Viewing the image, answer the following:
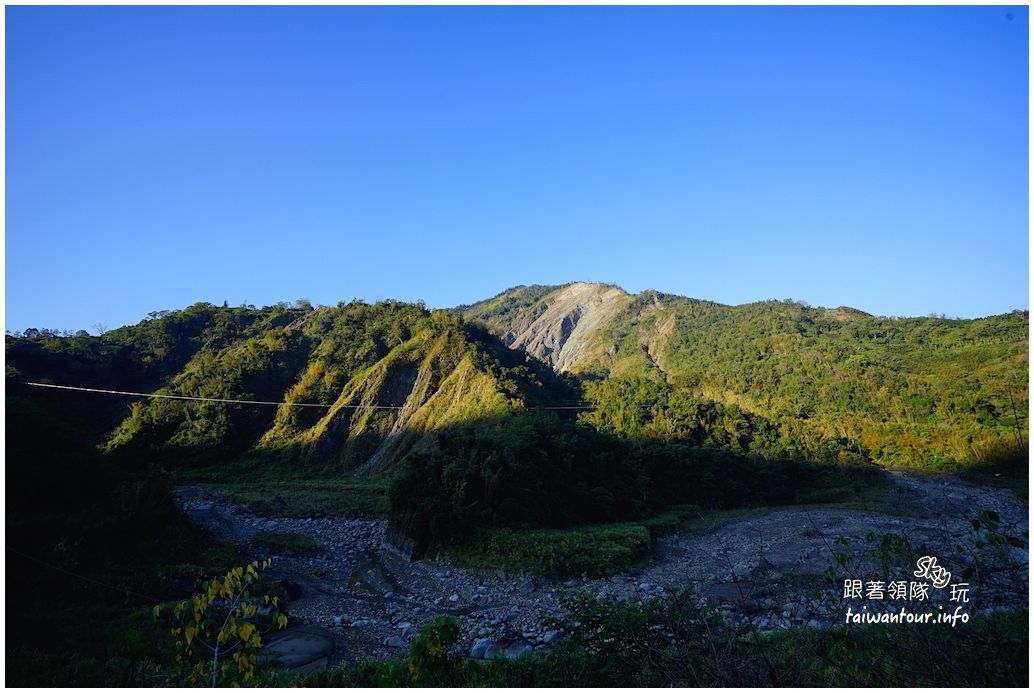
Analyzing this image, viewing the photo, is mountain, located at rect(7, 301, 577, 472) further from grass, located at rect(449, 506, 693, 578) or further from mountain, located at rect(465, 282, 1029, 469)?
grass, located at rect(449, 506, 693, 578)

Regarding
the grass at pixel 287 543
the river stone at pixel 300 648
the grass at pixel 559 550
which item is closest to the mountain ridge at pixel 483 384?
the grass at pixel 287 543

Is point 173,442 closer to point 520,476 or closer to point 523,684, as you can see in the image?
point 520,476

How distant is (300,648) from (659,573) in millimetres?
8090

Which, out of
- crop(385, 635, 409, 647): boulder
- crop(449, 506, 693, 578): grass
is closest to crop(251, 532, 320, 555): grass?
crop(449, 506, 693, 578): grass

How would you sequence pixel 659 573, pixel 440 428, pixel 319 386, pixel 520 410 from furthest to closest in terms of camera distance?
pixel 319 386
pixel 440 428
pixel 520 410
pixel 659 573

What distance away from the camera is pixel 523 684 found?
6.11 metres

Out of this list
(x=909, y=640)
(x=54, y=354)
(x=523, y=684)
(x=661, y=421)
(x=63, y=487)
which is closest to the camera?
(x=909, y=640)

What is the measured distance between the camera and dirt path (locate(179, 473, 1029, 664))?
30.6ft

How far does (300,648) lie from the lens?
28.7 ft

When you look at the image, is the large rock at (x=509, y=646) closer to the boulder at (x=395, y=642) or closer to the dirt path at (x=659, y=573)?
the dirt path at (x=659, y=573)

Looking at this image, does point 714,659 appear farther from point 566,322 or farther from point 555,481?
point 566,322

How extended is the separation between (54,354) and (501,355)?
32.8m

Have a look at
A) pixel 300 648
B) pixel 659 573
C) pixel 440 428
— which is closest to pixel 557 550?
pixel 659 573

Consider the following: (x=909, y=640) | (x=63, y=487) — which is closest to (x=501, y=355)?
(x=63, y=487)
